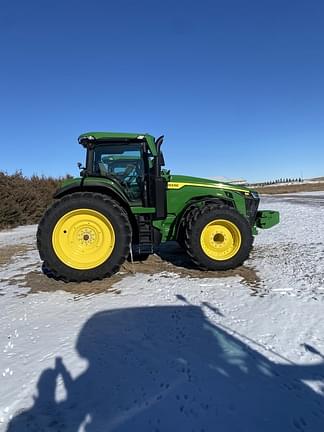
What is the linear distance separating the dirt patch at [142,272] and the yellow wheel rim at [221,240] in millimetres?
291

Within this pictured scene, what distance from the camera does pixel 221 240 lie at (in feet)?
20.0

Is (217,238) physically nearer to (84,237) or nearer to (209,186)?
(209,186)

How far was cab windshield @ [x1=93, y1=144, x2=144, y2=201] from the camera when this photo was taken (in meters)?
6.23

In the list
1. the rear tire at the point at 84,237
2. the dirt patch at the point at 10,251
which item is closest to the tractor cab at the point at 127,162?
the rear tire at the point at 84,237

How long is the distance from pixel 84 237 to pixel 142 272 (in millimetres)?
1133

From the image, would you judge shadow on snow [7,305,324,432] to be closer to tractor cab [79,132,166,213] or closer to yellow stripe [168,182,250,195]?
tractor cab [79,132,166,213]

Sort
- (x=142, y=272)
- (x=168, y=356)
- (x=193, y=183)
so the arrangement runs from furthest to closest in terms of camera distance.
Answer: (x=193, y=183) → (x=142, y=272) → (x=168, y=356)

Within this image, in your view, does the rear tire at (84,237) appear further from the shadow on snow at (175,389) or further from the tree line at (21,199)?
the tree line at (21,199)

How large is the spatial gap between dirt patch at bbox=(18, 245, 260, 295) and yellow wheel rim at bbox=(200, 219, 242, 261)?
291 mm

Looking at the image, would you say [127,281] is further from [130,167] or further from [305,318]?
[305,318]

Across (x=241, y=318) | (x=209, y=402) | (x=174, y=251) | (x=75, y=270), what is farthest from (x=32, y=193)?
(x=209, y=402)

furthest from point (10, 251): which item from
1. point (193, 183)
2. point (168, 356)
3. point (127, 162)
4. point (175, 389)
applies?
Result: point (175, 389)

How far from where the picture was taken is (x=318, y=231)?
939cm

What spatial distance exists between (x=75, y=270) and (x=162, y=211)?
1646 millimetres
